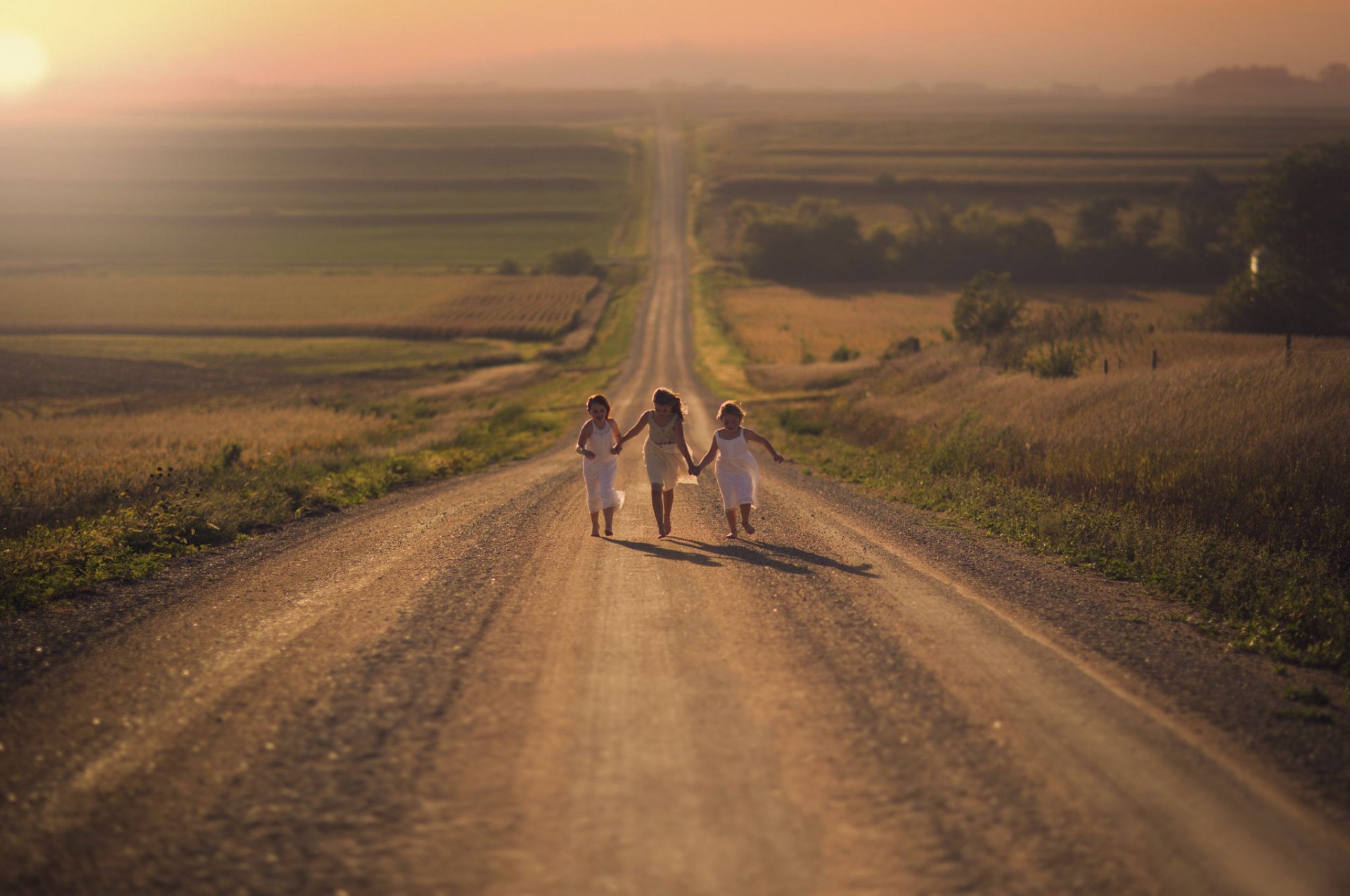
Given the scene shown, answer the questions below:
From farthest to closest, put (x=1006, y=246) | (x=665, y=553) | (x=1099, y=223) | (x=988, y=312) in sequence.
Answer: (x=1006, y=246) → (x=1099, y=223) → (x=988, y=312) → (x=665, y=553)

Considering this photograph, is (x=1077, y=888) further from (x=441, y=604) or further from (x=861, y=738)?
(x=441, y=604)

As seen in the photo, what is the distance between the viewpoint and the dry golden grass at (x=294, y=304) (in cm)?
6638

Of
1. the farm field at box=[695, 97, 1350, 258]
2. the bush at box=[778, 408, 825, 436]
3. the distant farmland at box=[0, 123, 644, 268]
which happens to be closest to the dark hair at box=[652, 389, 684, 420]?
the bush at box=[778, 408, 825, 436]

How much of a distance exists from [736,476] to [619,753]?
6.91 m

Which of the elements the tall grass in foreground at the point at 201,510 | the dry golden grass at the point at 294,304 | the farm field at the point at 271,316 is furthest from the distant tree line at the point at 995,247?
the tall grass in foreground at the point at 201,510

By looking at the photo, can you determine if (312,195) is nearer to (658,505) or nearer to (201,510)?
(201,510)

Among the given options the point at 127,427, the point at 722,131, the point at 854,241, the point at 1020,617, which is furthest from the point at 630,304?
the point at 722,131

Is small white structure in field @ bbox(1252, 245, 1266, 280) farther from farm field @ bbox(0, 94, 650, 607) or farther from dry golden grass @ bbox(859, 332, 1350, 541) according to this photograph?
farm field @ bbox(0, 94, 650, 607)

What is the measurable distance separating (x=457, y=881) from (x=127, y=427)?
31.9 m

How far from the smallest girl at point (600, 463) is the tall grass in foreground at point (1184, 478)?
5387 millimetres

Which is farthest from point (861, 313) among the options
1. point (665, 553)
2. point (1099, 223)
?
point (665, 553)

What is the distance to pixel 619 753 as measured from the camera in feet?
17.0

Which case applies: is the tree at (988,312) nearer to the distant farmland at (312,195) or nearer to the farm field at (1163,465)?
the farm field at (1163,465)

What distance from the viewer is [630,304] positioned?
81125 millimetres
